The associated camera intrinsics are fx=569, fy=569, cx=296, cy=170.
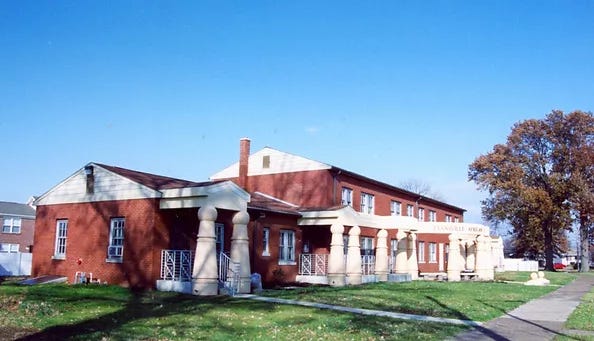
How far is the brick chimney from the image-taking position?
28784mm

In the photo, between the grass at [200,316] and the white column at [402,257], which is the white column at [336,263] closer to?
the grass at [200,316]

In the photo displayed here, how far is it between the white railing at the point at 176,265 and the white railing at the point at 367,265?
12.3 metres

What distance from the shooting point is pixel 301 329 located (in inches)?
482

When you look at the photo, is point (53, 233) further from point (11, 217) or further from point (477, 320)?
point (11, 217)

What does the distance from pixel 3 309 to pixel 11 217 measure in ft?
149

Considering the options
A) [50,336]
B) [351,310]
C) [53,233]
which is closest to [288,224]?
[53,233]

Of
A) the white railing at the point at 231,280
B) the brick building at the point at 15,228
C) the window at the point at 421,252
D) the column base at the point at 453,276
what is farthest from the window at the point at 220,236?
the brick building at the point at 15,228

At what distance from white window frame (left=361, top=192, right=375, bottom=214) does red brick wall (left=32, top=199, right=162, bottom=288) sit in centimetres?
1763

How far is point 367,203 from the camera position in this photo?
3756 centimetres

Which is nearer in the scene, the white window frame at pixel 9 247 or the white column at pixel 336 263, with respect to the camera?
the white column at pixel 336 263

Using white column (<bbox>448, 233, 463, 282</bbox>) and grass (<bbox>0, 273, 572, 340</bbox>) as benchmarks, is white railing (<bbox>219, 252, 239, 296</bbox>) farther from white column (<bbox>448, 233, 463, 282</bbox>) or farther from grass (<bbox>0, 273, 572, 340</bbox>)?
white column (<bbox>448, 233, 463, 282</bbox>)

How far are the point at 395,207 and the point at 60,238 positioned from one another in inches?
952

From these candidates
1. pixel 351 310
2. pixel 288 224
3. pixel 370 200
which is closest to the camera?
pixel 351 310

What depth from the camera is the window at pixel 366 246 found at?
35.3m
